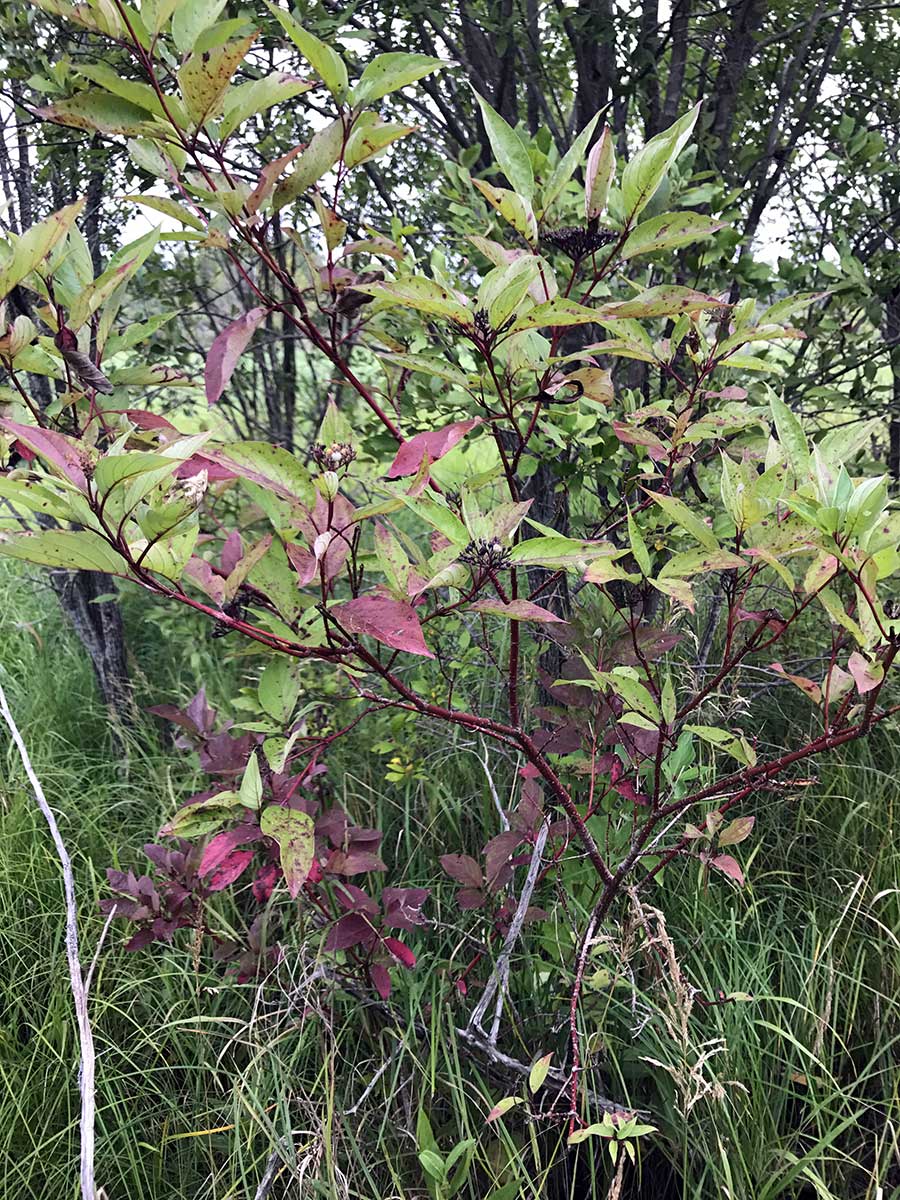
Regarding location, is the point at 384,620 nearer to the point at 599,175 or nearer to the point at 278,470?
the point at 278,470

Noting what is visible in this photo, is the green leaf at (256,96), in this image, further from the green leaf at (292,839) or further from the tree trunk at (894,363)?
the tree trunk at (894,363)

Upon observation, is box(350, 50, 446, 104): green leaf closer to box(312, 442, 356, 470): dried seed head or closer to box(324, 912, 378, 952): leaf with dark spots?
box(312, 442, 356, 470): dried seed head

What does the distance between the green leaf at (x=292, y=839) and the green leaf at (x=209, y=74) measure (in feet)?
2.35

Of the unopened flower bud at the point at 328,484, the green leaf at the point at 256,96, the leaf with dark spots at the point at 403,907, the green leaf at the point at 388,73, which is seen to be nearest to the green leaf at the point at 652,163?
the green leaf at the point at 388,73

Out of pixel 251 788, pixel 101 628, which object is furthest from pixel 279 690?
pixel 101 628

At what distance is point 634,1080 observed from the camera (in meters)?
1.42

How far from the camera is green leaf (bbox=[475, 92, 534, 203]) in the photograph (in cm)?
93

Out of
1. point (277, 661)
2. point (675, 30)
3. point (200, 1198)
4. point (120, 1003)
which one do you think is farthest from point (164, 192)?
point (200, 1198)

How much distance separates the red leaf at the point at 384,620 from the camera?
799 millimetres

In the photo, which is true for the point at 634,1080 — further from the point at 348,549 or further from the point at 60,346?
the point at 60,346

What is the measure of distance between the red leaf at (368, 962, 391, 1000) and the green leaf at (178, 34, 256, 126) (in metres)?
1.12

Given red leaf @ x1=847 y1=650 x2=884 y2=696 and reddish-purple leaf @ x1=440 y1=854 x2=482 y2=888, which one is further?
reddish-purple leaf @ x1=440 y1=854 x2=482 y2=888

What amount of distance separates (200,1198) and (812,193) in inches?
102

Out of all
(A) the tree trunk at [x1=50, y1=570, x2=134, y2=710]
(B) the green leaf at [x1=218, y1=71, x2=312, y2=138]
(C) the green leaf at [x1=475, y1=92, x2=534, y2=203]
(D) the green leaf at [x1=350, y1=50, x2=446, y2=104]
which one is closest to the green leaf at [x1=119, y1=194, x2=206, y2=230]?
(B) the green leaf at [x1=218, y1=71, x2=312, y2=138]
